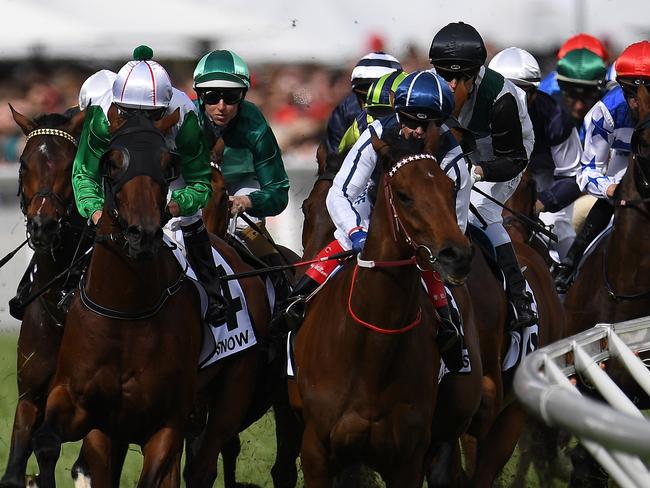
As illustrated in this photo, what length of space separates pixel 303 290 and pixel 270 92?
26.6ft

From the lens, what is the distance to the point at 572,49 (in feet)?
42.1

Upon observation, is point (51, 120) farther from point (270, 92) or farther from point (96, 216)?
point (270, 92)

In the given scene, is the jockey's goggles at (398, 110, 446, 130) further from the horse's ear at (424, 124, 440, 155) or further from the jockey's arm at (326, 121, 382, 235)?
the jockey's arm at (326, 121, 382, 235)

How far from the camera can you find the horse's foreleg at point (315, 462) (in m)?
6.23

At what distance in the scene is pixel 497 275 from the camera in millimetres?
7770

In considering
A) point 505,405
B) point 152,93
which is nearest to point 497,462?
point 505,405

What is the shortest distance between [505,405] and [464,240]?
271 centimetres

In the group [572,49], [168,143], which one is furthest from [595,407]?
[572,49]

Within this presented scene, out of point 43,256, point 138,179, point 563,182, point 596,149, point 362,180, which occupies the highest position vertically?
point 138,179

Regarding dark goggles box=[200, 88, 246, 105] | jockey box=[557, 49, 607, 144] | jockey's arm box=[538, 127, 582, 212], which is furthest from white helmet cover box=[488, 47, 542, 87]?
dark goggles box=[200, 88, 246, 105]

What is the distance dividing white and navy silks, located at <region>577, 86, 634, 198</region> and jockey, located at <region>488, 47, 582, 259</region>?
97 centimetres

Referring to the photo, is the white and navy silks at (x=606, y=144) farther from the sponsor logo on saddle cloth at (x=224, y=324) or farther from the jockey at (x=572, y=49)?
the jockey at (x=572, y=49)

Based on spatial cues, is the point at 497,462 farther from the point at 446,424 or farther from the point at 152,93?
the point at 152,93

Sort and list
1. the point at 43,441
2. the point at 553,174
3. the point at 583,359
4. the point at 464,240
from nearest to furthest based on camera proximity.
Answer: the point at 583,359
the point at 464,240
the point at 43,441
the point at 553,174
